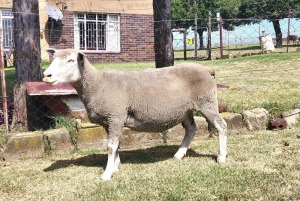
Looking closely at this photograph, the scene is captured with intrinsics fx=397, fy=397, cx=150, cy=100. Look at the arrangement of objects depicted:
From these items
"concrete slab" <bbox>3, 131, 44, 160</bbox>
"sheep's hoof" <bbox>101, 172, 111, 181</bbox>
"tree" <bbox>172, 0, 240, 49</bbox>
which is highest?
"tree" <bbox>172, 0, 240, 49</bbox>

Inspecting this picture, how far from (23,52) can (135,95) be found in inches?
93.1

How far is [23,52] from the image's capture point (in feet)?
20.7

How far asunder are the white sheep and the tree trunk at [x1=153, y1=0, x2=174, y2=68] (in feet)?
6.81

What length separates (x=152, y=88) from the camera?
5.09 meters

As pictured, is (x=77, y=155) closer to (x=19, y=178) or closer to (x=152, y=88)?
(x=19, y=178)

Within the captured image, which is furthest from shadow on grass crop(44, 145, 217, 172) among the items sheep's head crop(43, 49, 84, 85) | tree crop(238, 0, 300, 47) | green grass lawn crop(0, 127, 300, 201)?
tree crop(238, 0, 300, 47)

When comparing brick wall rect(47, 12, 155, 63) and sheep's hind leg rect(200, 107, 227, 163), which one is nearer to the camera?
sheep's hind leg rect(200, 107, 227, 163)

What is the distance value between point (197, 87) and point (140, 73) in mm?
771

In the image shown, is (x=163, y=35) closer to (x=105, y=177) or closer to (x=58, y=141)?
(x=58, y=141)

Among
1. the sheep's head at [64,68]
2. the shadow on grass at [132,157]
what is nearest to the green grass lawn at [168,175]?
the shadow on grass at [132,157]

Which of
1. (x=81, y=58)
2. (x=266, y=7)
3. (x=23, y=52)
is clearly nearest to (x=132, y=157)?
(x=81, y=58)

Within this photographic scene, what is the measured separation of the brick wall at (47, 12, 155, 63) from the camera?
1938 centimetres

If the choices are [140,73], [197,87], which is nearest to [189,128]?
[197,87]

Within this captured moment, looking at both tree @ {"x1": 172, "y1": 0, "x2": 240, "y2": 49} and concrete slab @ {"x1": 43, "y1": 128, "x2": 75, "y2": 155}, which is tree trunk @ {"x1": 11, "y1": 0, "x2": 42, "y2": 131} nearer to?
concrete slab @ {"x1": 43, "y1": 128, "x2": 75, "y2": 155}
